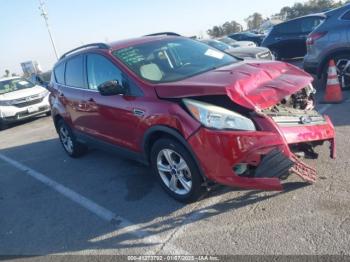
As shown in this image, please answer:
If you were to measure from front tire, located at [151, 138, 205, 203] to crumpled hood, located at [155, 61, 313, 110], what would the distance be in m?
0.54

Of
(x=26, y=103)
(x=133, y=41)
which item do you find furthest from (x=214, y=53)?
(x=26, y=103)

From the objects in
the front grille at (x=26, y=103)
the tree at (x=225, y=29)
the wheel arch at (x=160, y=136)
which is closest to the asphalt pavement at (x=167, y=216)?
the wheel arch at (x=160, y=136)

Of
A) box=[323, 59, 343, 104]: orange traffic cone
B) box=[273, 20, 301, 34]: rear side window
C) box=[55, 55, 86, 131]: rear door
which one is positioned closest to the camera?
box=[55, 55, 86, 131]: rear door

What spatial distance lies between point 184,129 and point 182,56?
1.59 meters

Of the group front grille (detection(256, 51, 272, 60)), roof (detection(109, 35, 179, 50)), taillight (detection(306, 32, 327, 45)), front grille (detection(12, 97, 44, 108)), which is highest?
roof (detection(109, 35, 179, 50))

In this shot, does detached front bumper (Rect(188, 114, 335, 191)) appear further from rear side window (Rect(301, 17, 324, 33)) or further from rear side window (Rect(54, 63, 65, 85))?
rear side window (Rect(301, 17, 324, 33))

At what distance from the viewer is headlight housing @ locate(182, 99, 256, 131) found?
347 cm

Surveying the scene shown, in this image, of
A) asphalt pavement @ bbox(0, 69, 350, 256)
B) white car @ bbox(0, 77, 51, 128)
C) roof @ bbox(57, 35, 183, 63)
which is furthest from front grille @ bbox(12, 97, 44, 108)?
roof @ bbox(57, 35, 183, 63)

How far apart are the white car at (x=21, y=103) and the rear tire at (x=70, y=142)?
5.77 metres

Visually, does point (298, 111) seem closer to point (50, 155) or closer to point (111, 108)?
point (111, 108)

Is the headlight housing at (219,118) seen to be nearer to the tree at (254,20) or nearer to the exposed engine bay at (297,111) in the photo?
the exposed engine bay at (297,111)

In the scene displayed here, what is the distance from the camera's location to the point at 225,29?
70312mm

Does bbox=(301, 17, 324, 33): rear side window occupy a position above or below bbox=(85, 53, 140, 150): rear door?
below

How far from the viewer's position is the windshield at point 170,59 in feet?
14.5
